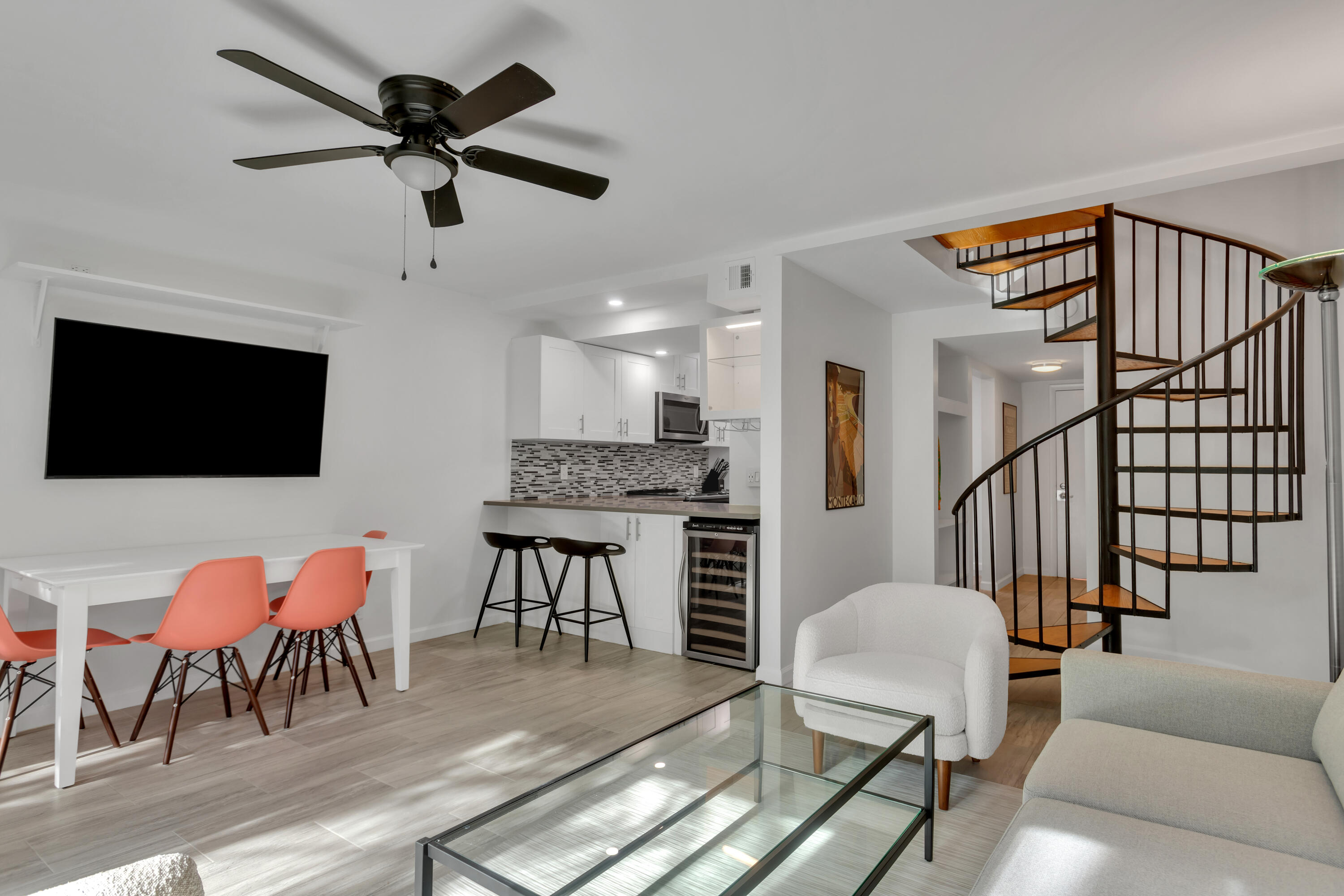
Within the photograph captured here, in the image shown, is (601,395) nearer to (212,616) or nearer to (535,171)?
(212,616)

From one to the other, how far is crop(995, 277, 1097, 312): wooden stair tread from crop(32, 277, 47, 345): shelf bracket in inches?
203

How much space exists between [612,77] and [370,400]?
3.13 metres

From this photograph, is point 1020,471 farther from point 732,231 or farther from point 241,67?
point 241,67

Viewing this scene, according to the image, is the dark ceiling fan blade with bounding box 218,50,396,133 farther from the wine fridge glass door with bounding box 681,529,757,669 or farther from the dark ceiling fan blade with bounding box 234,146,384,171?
the wine fridge glass door with bounding box 681,529,757,669

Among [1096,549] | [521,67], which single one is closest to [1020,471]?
[1096,549]

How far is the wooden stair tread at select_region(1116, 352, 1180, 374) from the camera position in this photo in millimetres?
3869

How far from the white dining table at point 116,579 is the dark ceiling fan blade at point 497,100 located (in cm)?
227

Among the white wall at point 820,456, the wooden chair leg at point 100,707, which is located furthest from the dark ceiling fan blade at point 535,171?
the wooden chair leg at point 100,707

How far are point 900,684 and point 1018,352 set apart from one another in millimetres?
4537

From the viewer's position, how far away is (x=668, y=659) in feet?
15.2

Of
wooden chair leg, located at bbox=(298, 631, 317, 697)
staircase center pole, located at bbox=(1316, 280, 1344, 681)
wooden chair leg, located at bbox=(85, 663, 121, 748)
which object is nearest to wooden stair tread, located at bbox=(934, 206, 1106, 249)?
staircase center pole, located at bbox=(1316, 280, 1344, 681)

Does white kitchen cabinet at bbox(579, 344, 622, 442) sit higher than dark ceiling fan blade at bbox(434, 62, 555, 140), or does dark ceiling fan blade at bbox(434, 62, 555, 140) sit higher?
dark ceiling fan blade at bbox(434, 62, 555, 140)

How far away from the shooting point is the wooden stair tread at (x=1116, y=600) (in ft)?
10.9

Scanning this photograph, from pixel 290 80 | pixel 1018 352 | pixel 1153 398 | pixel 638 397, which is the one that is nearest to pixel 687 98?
pixel 290 80
